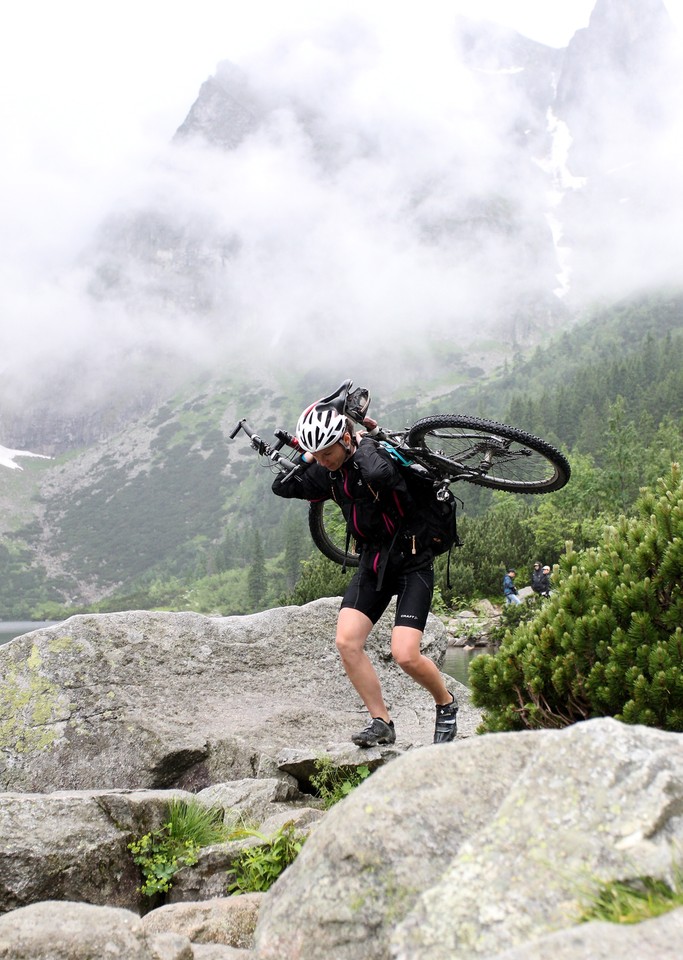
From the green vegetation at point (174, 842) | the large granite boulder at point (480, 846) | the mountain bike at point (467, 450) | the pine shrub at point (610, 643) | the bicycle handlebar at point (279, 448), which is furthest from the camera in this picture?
the mountain bike at point (467, 450)

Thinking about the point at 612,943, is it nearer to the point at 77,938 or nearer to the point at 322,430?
the point at 77,938

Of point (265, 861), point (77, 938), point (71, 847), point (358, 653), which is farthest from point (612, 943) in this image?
point (358, 653)

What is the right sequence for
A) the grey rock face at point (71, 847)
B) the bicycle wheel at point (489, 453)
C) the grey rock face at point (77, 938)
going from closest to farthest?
the grey rock face at point (77, 938), the grey rock face at point (71, 847), the bicycle wheel at point (489, 453)

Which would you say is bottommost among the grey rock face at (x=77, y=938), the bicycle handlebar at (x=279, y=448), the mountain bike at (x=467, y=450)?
the grey rock face at (x=77, y=938)

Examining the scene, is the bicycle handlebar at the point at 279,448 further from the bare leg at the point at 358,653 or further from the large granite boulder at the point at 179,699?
the large granite boulder at the point at 179,699

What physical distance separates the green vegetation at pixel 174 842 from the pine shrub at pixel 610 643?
2875 mm

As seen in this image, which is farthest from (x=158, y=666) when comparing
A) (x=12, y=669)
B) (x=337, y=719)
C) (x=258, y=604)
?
(x=258, y=604)

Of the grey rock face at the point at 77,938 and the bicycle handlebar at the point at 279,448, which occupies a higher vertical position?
the bicycle handlebar at the point at 279,448

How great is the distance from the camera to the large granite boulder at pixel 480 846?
288cm

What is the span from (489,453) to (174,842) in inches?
224

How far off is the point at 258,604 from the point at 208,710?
122m

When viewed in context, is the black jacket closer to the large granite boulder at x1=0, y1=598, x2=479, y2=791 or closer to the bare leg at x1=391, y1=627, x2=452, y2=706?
the bare leg at x1=391, y1=627, x2=452, y2=706

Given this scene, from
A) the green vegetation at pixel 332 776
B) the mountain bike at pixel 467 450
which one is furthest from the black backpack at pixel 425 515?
the green vegetation at pixel 332 776

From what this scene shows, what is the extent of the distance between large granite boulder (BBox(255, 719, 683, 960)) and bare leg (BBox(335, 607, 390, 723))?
3240 mm
